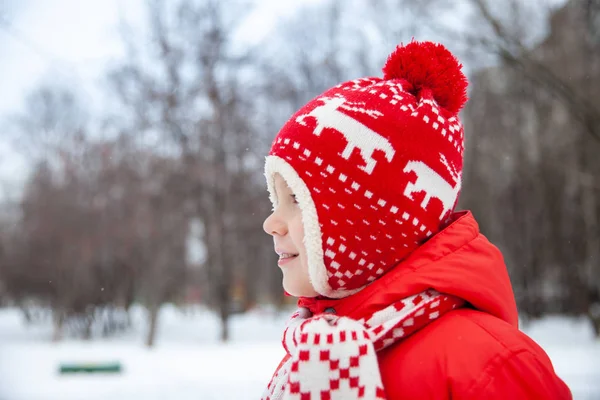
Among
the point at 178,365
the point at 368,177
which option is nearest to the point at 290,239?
the point at 368,177

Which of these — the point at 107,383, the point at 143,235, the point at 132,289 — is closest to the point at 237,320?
the point at 132,289

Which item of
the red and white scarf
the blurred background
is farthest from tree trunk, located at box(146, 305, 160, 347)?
the red and white scarf

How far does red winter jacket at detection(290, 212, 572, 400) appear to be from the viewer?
0.90 meters

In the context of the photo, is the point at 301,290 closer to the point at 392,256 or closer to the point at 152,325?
the point at 392,256

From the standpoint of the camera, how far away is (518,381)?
0.90 meters

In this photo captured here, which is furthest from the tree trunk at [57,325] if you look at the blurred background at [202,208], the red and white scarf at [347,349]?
the red and white scarf at [347,349]

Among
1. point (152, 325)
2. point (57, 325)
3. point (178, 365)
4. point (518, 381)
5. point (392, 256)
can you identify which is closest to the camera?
point (518, 381)

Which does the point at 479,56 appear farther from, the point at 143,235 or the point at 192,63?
the point at 143,235

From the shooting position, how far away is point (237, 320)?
19656 mm

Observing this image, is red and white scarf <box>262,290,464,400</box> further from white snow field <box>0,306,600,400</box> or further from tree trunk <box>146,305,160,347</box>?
tree trunk <box>146,305,160,347</box>

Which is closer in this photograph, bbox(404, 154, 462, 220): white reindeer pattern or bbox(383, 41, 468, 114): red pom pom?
bbox(404, 154, 462, 220): white reindeer pattern

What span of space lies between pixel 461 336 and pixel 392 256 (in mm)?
219

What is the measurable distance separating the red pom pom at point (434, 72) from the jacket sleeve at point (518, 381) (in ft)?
1.94

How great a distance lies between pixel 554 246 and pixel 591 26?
926cm
